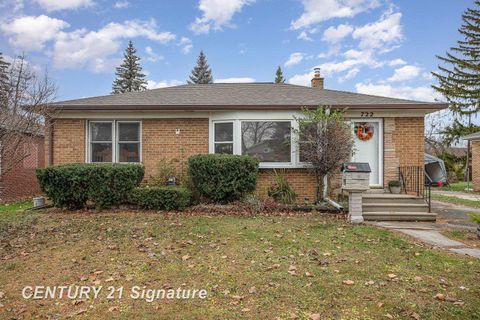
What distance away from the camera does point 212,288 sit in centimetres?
374

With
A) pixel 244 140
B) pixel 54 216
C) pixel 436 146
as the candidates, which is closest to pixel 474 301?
pixel 244 140

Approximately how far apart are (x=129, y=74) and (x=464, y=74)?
38.7 meters

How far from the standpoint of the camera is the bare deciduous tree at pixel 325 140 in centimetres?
880

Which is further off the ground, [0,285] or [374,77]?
[374,77]

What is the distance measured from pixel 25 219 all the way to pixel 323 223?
7159mm

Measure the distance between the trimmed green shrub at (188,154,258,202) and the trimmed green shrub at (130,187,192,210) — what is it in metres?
0.68

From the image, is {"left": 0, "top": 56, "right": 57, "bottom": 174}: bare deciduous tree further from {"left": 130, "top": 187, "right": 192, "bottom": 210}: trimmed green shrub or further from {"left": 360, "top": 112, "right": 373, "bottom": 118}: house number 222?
{"left": 360, "top": 112, "right": 373, "bottom": 118}: house number 222

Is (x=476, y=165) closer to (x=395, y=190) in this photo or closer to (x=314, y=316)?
(x=395, y=190)

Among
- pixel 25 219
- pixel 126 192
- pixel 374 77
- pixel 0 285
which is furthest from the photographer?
pixel 374 77

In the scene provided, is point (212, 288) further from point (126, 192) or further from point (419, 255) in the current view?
point (126, 192)

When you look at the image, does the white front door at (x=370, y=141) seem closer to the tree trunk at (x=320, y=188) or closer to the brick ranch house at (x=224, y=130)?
the brick ranch house at (x=224, y=130)

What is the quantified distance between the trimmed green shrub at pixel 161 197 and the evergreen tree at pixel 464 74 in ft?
87.7

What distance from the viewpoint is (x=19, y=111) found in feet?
24.2

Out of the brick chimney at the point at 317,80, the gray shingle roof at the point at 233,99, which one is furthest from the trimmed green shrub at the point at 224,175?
the brick chimney at the point at 317,80
